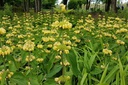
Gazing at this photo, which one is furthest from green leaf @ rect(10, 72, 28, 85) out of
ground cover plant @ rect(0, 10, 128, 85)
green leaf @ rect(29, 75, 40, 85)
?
green leaf @ rect(29, 75, 40, 85)

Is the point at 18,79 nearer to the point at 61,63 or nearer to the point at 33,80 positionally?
the point at 33,80

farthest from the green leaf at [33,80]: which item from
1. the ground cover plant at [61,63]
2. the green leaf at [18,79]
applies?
the green leaf at [18,79]

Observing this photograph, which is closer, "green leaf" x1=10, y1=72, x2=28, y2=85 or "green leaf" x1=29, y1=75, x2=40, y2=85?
"green leaf" x1=10, y1=72, x2=28, y2=85

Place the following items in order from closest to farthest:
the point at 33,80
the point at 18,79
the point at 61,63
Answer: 1. the point at 18,79
2. the point at 33,80
3. the point at 61,63

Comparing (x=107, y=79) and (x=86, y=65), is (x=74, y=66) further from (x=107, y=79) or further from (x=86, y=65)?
(x=86, y=65)

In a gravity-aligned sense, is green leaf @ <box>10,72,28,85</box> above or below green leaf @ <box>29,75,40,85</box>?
above

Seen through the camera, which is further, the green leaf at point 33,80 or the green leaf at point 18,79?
the green leaf at point 33,80

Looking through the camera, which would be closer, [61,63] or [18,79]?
[18,79]

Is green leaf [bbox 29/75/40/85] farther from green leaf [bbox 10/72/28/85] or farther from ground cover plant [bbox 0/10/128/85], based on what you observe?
green leaf [bbox 10/72/28/85]

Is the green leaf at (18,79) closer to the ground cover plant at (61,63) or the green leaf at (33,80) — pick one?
the ground cover plant at (61,63)

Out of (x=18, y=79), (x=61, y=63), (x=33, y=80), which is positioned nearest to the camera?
(x=18, y=79)

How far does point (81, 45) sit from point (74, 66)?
1.77 m

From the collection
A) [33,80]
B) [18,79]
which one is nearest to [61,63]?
[33,80]

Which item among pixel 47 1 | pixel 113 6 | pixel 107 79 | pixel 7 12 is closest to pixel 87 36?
pixel 107 79
